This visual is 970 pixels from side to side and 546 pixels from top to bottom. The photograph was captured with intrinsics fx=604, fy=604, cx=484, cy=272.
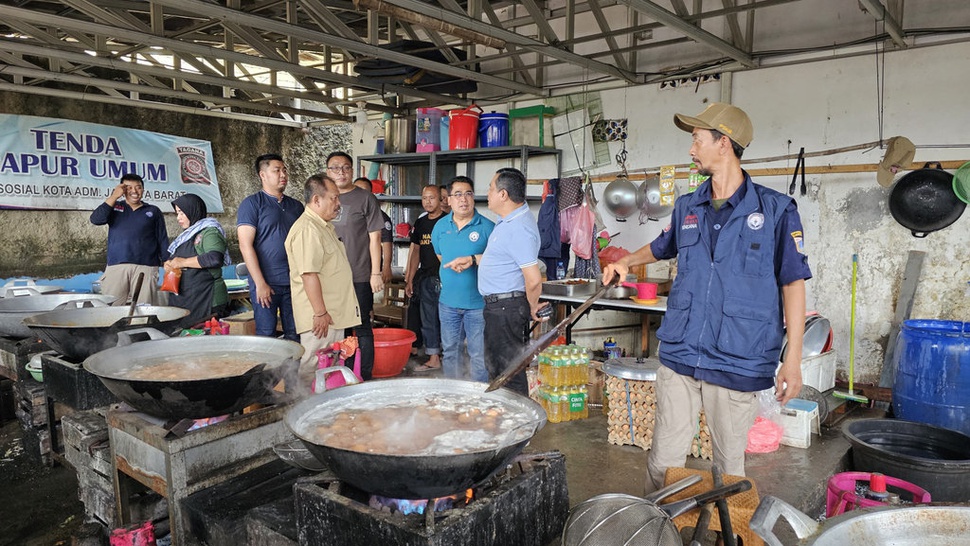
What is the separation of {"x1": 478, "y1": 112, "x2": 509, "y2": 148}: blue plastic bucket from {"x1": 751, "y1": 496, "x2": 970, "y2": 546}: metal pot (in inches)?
258

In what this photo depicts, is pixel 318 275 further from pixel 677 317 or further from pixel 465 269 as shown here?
pixel 677 317

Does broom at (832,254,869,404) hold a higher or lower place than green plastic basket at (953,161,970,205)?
lower

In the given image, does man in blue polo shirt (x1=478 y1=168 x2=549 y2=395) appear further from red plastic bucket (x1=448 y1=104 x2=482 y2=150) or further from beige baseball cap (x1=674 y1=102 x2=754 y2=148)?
red plastic bucket (x1=448 y1=104 x2=482 y2=150)

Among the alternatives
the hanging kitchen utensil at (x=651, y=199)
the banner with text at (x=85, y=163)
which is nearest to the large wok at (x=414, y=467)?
the hanging kitchen utensil at (x=651, y=199)

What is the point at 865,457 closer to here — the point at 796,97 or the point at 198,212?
the point at 796,97

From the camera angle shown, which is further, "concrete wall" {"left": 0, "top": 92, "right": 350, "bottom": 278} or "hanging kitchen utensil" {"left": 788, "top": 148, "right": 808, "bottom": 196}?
"concrete wall" {"left": 0, "top": 92, "right": 350, "bottom": 278}

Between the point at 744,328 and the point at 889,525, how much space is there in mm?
1158

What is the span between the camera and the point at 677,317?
2.58 meters

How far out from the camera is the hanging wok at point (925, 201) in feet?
16.4

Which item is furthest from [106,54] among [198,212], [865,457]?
[865,457]

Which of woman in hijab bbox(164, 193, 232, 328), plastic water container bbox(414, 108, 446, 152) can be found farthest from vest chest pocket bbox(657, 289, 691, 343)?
plastic water container bbox(414, 108, 446, 152)

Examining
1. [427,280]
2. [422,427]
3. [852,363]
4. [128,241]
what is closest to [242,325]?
[128,241]

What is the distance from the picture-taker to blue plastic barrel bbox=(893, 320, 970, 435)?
415 cm

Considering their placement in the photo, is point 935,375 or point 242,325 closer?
point 935,375
